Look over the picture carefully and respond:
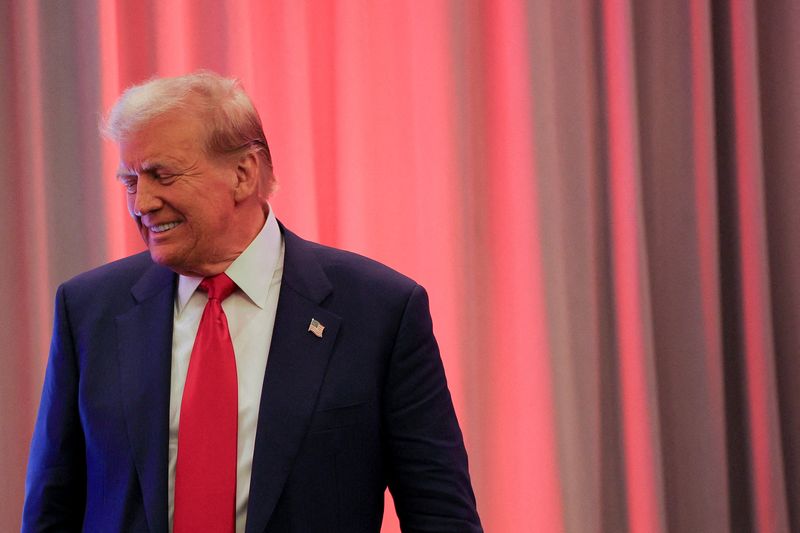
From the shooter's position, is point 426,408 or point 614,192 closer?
point 426,408

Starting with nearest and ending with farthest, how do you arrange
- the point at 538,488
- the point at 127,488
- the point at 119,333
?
the point at 127,488 < the point at 119,333 < the point at 538,488

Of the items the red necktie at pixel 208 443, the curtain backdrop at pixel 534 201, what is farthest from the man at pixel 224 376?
the curtain backdrop at pixel 534 201

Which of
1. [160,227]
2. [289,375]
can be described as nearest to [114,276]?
[160,227]

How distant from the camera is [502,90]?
303 cm

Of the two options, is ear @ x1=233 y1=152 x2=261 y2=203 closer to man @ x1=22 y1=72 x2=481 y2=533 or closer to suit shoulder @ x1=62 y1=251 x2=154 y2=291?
man @ x1=22 y1=72 x2=481 y2=533

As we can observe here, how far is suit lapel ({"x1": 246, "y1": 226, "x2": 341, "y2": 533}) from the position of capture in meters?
1.62

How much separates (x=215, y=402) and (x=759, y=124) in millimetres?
2124

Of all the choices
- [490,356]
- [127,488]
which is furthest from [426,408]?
[490,356]

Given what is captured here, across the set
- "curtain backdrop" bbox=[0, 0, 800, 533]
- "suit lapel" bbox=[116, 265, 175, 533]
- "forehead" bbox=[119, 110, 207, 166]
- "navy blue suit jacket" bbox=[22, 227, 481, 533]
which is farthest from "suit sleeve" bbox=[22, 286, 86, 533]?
"curtain backdrop" bbox=[0, 0, 800, 533]

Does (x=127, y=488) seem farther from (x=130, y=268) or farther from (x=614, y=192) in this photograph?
(x=614, y=192)

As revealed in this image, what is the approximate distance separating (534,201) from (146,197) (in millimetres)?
1562

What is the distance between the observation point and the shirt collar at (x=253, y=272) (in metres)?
1.78

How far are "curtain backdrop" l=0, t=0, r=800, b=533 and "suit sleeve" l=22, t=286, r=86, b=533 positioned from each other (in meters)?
1.05

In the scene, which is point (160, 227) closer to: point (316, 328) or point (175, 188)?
point (175, 188)
